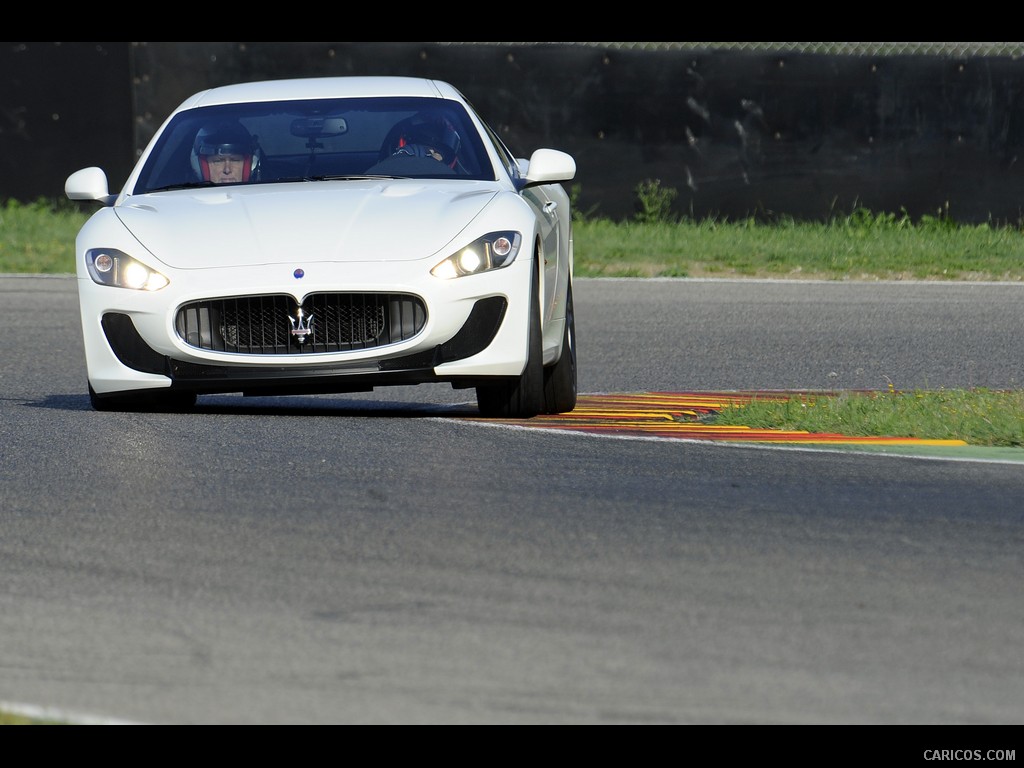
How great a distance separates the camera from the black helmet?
952 centimetres

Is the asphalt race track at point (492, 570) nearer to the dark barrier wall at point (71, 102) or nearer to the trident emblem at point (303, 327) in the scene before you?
the trident emblem at point (303, 327)

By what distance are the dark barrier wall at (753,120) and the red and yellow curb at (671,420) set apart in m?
9.28

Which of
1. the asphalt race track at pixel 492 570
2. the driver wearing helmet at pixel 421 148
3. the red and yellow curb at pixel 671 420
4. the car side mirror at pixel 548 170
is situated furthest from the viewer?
the driver wearing helmet at pixel 421 148

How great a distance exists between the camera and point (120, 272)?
338 inches

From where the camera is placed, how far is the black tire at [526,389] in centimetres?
864

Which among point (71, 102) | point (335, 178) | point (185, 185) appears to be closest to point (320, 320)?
point (335, 178)

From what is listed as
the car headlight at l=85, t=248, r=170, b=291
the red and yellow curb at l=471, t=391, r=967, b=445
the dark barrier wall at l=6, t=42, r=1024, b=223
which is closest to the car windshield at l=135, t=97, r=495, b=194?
the car headlight at l=85, t=248, r=170, b=291

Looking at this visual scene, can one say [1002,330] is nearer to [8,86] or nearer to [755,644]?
[755,644]

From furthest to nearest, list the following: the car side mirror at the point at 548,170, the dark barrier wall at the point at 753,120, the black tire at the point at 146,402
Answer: the dark barrier wall at the point at 753,120, the car side mirror at the point at 548,170, the black tire at the point at 146,402

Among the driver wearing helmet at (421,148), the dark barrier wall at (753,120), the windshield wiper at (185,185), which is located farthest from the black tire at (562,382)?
the dark barrier wall at (753,120)

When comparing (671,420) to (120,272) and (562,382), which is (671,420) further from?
(120,272)

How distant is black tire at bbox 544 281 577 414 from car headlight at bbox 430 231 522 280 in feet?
2.84

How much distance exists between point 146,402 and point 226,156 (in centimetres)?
122

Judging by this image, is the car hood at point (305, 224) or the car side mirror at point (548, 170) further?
the car side mirror at point (548, 170)
